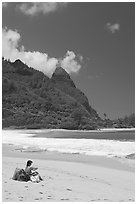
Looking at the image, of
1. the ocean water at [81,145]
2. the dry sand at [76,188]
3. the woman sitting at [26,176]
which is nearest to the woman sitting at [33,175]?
the woman sitting at [26,176]

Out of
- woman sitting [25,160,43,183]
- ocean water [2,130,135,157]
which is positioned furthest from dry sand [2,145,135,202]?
ocean water [2,130,135,157]

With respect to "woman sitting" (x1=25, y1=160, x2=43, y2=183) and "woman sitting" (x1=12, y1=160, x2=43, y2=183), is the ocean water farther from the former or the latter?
"woman sitting" (x1=12, y1=160, x2=43, y2=183)

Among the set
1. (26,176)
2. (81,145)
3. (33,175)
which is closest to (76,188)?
(33,175)

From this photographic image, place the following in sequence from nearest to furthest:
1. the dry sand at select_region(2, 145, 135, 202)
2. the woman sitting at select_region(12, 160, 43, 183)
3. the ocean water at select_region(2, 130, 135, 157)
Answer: the dry sand at select_region(2, 145, 135, 202) < the woman sitting at select_region(12, 160, 43, 183) < the ocean water at select_region(2, 130, 135, 157)

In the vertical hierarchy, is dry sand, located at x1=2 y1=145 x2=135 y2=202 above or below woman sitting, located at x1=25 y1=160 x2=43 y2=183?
below

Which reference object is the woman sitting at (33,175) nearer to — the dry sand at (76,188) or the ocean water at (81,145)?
the dry sand at (76,188)

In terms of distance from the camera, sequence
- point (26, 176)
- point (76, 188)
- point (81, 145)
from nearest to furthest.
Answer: point (76, 188) → point (26, 176) → point (81, 145)

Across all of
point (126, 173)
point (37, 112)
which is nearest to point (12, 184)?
point (126, 173)

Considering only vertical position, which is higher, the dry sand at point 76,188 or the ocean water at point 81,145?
the dry sand at point 76,188

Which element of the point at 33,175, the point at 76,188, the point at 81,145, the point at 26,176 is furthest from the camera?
the point at 81,145

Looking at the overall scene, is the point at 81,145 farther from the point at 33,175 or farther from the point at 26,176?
the point at 26,176

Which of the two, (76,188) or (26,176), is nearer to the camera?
(76,188)

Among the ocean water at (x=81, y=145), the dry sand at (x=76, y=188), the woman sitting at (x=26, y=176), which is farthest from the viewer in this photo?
the ocean water at (x=81, y=145)

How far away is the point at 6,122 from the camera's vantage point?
14500 centimetres
